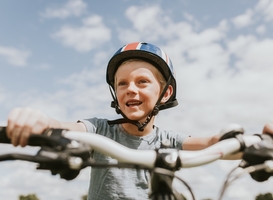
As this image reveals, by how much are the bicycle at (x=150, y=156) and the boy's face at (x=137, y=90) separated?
1.95m

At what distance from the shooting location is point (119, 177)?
3.88 meters

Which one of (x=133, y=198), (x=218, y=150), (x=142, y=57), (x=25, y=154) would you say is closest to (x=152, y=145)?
(x=133, y=198)

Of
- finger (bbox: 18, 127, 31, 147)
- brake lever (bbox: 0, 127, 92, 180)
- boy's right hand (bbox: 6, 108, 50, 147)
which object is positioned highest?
boy's right hand (bbox: 6, 108, 50, 147)

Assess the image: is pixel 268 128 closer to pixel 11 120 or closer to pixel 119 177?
pixel 11 120

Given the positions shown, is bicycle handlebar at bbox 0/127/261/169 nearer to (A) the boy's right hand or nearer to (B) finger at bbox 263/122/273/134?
(A) the boy's right hand

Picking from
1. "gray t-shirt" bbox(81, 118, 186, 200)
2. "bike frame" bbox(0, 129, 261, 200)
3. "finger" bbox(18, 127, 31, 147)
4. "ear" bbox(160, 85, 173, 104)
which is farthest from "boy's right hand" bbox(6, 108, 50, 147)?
"ear" bbox(160, 85, 173, 104)

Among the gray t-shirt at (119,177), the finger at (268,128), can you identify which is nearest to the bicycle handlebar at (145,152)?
the finger at (268,128)

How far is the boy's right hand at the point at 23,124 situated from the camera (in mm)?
2146

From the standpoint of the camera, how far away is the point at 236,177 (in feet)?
6.59

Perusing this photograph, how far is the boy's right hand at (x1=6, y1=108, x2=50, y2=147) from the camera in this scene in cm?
215

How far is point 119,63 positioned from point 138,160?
2923mm

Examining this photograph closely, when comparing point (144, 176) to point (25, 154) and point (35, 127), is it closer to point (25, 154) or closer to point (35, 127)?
point (35, 127)

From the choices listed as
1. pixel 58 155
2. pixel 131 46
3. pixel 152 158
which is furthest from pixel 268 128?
pixel 131 46

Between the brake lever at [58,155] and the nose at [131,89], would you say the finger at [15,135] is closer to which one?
the brake lever at [58,155]
